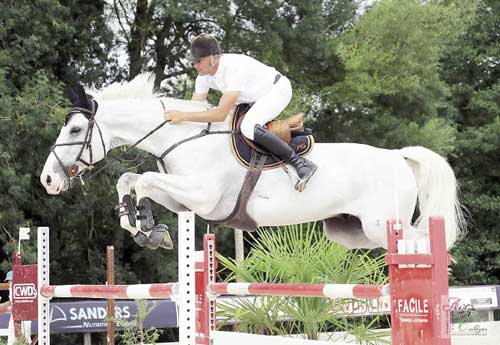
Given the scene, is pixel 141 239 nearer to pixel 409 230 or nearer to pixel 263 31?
pixel 409 230

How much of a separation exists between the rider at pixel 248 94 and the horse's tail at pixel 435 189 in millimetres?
793

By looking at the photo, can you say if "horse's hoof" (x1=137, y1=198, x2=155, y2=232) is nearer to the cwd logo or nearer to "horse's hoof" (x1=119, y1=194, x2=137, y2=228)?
"horse's hoof" (x1=119, y1=194, x2=137, y2=228)

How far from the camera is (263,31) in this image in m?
12.4

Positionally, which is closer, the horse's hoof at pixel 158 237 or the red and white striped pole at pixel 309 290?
the red and white striped pole at pixel 309 290

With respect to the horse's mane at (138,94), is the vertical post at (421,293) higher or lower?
lower

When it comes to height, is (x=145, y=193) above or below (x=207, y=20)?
below

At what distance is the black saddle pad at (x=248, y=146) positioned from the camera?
4.12 meters

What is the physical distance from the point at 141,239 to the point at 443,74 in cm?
1394

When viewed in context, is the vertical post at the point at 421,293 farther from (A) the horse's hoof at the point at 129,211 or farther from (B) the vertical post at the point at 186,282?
(A) the horse's hoof at the point at 129,211

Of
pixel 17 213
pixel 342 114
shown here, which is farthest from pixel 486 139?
pixel 17 213

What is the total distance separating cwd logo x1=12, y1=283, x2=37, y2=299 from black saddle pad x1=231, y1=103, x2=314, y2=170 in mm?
1444

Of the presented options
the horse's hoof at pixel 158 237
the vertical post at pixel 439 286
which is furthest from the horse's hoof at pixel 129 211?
the vertical post at pixel 439 286

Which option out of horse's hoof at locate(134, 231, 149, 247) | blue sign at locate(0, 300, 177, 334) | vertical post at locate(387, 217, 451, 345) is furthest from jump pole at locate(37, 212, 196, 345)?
blue sign at locate(0, 300, 177, 334)

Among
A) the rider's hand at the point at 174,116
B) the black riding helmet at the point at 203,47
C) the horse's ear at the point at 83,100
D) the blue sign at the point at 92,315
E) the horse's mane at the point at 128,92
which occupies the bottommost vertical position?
the blue sign at the point at 92,315
